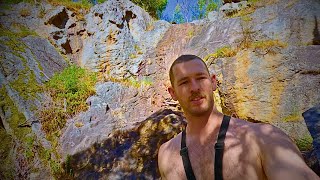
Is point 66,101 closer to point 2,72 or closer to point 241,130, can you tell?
point 2,72

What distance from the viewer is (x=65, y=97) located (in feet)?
24.8

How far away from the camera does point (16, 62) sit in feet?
24.5

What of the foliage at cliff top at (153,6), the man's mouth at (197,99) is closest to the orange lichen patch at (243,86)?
the man's mouth at (197,99)

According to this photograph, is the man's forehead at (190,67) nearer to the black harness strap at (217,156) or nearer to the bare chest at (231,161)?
the black harness strap at (217,156)

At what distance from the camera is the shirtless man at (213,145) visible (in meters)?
1.24

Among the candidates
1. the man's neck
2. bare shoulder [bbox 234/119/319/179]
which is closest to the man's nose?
the man's neck

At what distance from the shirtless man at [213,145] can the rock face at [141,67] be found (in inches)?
107

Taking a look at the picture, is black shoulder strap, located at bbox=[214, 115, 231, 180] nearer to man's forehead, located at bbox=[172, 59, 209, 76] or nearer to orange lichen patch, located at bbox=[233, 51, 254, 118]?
man's forehead, located at bbox=[172, 59, 209, 76]

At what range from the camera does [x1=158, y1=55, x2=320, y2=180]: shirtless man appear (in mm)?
1241

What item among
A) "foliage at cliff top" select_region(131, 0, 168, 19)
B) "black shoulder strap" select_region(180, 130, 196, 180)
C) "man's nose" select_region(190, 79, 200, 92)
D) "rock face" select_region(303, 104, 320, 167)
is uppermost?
"foliage at cliff top" select_region(131, 0, 168, 19)

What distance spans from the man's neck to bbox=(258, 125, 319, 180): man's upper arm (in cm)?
34

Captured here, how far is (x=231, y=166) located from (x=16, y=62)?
778 cm

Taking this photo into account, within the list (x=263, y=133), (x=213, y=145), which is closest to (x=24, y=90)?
(x=213, y=145)

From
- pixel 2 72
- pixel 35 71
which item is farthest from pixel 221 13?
pixel 2 72
